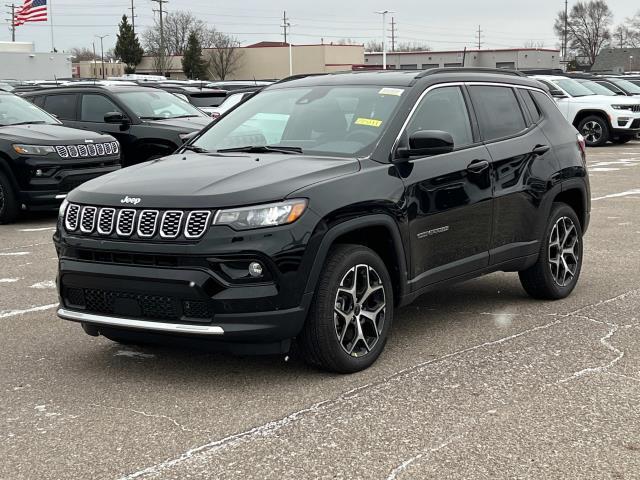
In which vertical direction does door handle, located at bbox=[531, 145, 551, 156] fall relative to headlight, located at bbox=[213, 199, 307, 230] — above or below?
above

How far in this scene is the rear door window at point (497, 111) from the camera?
248 inches

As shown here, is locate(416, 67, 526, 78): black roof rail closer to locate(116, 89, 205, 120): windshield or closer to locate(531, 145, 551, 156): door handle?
locate(531, 145, 551, 156): door handle

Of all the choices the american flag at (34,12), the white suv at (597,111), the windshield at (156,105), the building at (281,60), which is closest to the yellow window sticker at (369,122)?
the windshield at (156,105)

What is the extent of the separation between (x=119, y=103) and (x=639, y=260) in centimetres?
860

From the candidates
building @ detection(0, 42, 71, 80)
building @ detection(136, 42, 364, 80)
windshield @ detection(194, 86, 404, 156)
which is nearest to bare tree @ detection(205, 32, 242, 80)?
building @ detection(136, 42, 364, 80)

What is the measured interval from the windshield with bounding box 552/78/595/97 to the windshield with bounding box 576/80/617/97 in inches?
13.4

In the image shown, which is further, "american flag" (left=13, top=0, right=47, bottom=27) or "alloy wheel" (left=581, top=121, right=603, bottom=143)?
"american flag" (left=13, top=0, right=47, bottom=27)

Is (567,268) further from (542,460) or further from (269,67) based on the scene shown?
(269,67)

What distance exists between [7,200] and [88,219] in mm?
6963

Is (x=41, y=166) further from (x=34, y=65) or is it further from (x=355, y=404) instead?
(x=34, y=65)

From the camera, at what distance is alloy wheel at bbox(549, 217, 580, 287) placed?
22.5ft

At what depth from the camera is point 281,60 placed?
88188 millimetres

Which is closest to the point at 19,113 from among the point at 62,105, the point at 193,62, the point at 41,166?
the point at 41,166

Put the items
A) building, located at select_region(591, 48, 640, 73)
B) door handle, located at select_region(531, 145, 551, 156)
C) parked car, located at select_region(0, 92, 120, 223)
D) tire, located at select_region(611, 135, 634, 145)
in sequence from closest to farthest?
door handle, located at select_region(531, 145, 551, 156) → parked car, located at select_region(0, 92, 120, 223) → tire, located at select_region(611, 135, 634, 145) → building, located at select_region(591, 48, 640, 73)
